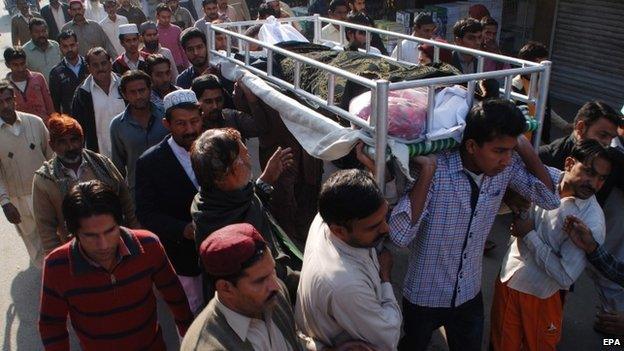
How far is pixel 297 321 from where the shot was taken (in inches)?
85.7

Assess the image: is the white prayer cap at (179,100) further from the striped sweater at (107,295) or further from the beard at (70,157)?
the striped sweater at (107,295)

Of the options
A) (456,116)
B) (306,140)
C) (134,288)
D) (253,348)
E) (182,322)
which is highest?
(456,116)

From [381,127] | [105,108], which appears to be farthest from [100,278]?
[105,108]

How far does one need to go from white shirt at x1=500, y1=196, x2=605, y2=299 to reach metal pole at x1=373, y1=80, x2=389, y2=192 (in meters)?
0.95

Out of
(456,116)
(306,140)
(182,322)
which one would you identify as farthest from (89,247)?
(456,116)

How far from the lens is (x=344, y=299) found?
1.91m

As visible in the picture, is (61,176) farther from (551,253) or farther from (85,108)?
(551,253)

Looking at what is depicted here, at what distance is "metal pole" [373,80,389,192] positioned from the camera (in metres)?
2.34

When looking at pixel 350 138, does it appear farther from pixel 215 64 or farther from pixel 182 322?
pixel 215 64

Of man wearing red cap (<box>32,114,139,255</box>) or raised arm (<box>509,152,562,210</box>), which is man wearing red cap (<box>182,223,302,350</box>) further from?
man wearing red cap (<box>32,114,139,255</box>)

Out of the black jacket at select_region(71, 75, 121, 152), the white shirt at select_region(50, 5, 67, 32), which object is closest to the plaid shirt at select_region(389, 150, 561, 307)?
the black jacket at select_region(71, 75, 121, 152)

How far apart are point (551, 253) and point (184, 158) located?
1.90 meters

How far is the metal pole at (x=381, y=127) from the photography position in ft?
7.66

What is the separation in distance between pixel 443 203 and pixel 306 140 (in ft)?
2.96
